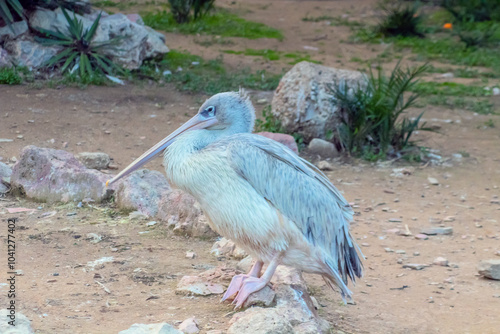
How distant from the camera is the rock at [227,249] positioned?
3.96 meters

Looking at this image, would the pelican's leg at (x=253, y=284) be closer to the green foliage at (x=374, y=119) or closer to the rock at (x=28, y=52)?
the green foliage at (x=374, y=119)

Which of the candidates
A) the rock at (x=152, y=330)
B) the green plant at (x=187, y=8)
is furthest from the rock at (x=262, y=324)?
the green plant at (x=187, y=8)

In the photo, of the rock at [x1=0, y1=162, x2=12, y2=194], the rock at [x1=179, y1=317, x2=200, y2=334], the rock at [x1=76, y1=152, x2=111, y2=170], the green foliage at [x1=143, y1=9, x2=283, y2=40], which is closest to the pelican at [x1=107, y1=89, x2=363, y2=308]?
the rock at [x1=179, y1=317, x2=200, y2=334]

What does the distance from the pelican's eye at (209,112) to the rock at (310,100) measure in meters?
2.89

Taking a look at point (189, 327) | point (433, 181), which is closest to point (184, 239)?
point (189, 327)

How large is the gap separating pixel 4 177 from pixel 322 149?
307cm

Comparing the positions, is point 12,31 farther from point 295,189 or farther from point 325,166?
point 295,189

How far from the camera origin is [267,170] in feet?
10.7

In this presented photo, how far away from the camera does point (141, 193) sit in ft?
15.0

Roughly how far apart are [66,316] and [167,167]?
894 mm

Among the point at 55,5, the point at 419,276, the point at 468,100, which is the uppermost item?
the point at 55,5

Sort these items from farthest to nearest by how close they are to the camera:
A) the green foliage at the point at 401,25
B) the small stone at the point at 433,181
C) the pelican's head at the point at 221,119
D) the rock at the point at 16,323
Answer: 1. the green foliage at the point at 401,25
2. the small stone at the point at 433,181
3. the pelican's head at the point at 221,119
4. the rock at the point at 16,323

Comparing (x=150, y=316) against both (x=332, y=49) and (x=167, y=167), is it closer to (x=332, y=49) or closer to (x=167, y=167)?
(x=167, y=167)

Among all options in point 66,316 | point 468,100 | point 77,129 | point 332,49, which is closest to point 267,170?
point 66,316
